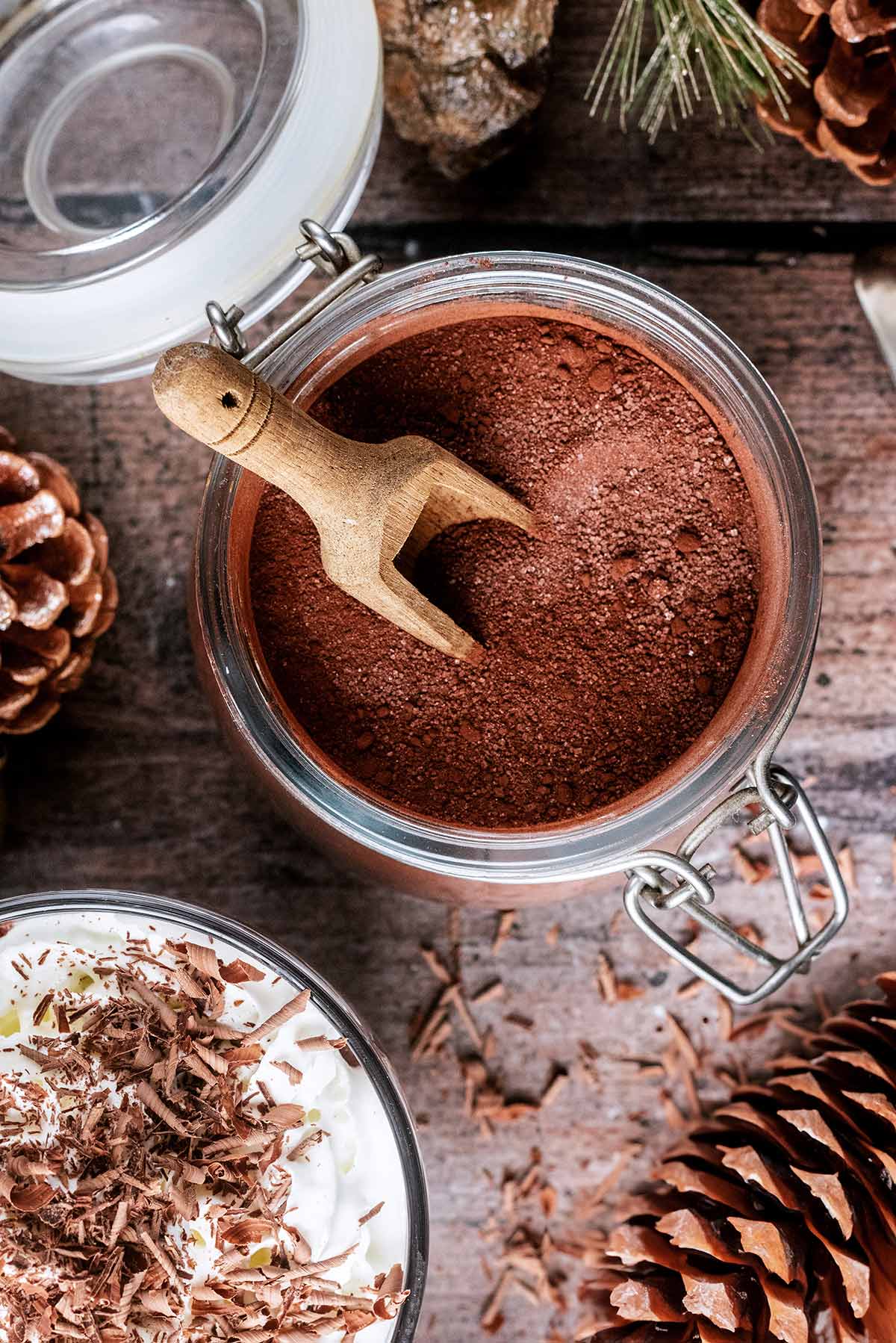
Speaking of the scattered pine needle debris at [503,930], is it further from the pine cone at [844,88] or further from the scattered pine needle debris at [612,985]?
the pine cone at [844,88]

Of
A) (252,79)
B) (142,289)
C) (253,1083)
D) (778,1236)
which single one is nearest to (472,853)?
(253,1083)

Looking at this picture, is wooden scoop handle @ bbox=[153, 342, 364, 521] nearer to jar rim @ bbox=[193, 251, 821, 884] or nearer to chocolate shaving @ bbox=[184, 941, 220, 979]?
jar rim @ bbox=[193, 251, 821, 884]

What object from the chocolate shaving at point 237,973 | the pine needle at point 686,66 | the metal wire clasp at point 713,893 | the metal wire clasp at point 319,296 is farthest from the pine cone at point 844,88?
the chocolate shaving at point 237,973

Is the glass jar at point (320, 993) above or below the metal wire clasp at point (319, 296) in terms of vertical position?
below

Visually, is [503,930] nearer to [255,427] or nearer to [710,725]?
[710,725]

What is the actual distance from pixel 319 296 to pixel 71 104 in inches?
14.8

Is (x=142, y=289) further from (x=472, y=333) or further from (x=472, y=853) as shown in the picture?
(x=472, y=853)

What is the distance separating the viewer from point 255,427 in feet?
2.11

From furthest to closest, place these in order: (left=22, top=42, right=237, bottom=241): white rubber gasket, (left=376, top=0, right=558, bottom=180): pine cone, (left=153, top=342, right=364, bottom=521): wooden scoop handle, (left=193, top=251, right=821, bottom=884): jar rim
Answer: (left=22, top=42, right=237, bottom=241): white rubber gasket < (left=376, top=0, right=558, bottom=180): pine cone < (left=193, top=251, right=821, bottom=884): jar rim < (left=153, top=342, right=364, bottom=521): wooden scoop handle

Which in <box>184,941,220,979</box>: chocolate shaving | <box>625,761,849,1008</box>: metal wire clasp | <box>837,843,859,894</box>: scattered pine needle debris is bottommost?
<box>184,941,220,979</box>: chocolate shaving

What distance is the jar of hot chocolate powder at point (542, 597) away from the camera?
737 mm

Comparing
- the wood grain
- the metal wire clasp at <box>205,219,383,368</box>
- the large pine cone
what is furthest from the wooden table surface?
the metal wire clasp at <box>205,219,383,368</box>

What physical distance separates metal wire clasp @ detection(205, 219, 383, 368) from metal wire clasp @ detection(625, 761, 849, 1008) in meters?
0.39

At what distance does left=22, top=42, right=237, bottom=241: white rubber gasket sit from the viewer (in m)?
0.95
